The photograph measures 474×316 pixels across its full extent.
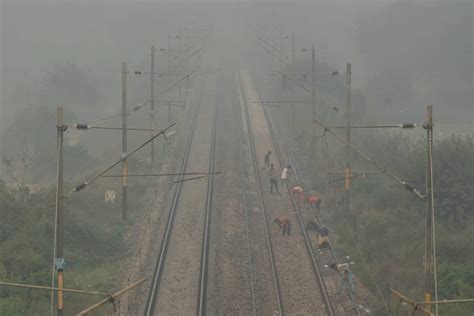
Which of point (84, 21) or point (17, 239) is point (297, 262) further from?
point (84, 21)

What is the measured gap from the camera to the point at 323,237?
27.0m

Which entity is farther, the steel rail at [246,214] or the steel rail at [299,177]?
the steel rail at [246,214]

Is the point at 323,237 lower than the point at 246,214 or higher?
lower

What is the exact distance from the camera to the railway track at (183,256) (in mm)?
22109

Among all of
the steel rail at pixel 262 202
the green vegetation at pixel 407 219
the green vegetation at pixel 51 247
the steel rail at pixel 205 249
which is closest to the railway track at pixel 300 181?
the green vegetation at pixel 407 219

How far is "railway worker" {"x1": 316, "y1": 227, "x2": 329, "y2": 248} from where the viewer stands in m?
26.9

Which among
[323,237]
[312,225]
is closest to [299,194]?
[312,225]

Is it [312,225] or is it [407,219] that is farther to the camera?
[312,225]

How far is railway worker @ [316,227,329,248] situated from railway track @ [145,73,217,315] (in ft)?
15.3

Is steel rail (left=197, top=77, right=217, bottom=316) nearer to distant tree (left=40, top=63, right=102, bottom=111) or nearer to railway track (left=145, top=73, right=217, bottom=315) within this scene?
railway track (left=145, top=73, right=217, bottom=315)

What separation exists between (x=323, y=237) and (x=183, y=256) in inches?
225

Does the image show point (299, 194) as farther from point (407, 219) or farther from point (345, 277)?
point (345, 277)

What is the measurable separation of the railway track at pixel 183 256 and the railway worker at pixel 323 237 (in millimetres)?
4649

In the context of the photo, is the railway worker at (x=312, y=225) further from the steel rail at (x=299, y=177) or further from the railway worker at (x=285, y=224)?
the steel rail at (x=299, y=177)
